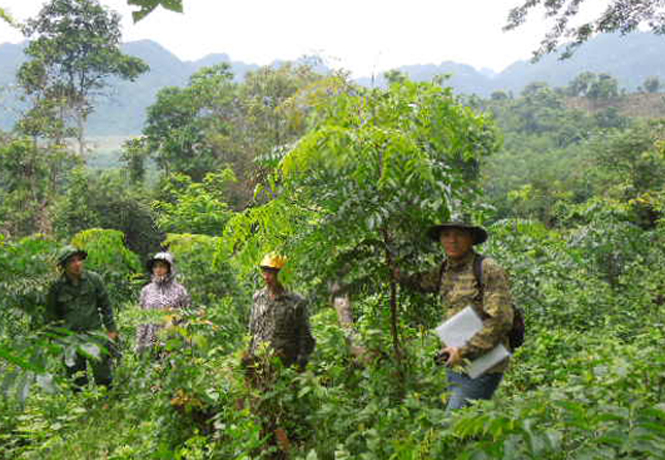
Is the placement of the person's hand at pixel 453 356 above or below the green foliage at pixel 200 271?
above

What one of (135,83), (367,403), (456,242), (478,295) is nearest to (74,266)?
(367,403)

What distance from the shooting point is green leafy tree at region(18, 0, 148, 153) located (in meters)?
21.2

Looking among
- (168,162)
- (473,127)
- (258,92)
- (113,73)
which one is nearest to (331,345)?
(473,127)

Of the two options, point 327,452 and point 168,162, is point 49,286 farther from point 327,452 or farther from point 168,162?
point 168,162

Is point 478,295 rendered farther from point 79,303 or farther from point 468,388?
point 79,303

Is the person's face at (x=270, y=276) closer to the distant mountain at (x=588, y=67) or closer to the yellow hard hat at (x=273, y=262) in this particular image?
the yellow hard hat at (x=273, y=262)

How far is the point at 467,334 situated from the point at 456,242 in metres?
0.51

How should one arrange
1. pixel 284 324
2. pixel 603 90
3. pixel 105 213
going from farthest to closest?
pixel 603 90 → pixel 105 213 → pixel 284 324

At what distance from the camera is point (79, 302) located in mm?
4496

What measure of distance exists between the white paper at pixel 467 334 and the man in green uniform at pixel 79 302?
3065 millimetres

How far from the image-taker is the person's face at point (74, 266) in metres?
4.38

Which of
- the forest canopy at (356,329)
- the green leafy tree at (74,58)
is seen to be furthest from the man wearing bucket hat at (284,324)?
the green leafy tree at (74,58)

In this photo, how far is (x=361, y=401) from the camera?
2.88 metres

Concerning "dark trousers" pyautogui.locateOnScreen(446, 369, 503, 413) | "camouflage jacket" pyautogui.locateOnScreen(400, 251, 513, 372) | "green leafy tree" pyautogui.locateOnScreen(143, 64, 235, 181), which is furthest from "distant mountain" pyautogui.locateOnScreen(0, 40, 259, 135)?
"dark trousers" pyautogui.locateOnScreen(446, 369, 503, 413)
